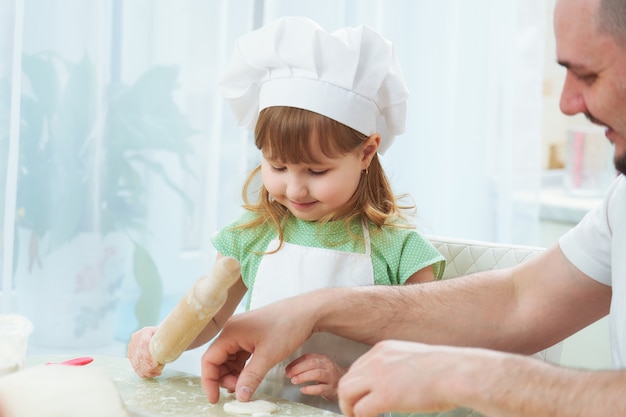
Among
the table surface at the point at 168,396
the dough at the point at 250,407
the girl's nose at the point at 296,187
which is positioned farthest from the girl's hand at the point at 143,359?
the girl's nose at the point at 296,187

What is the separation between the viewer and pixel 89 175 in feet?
7.10

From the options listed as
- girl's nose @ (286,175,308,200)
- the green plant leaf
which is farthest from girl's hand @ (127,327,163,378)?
the green plant leaf

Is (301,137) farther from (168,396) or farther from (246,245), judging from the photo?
(168,396)

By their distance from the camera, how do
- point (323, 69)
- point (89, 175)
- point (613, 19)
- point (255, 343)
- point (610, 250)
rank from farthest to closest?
point (89, 175) < point (323, 69) < point (610, 250) < point (255, 343) < point (613, 19)

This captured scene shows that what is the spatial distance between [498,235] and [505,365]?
2.21 metres

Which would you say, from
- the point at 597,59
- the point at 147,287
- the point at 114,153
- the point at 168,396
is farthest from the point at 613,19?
the point at 147,287

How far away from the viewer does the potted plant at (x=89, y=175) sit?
81.9 inches

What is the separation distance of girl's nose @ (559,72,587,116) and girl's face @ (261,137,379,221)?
1.40 ft

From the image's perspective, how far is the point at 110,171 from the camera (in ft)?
7.23

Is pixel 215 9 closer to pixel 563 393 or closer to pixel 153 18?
pixel 153 18

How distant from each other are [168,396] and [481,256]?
0.65m

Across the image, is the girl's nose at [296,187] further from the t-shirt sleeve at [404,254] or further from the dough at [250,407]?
the dough at [250,407]

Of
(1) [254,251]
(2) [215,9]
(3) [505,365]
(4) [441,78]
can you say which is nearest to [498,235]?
(4) [441,78]

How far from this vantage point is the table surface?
1161 mm
